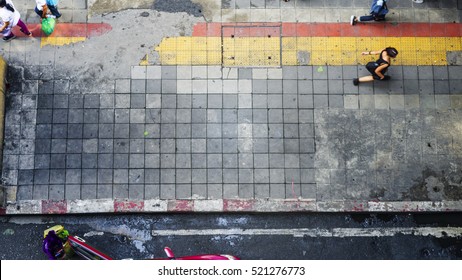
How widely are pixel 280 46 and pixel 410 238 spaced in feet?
16.9

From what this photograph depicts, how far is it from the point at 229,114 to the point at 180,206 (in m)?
2.31

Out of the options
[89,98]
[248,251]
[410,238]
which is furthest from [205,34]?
[410,238]

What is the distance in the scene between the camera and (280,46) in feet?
40.2

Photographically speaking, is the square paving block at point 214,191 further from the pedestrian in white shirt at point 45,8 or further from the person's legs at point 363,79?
the pedestrian in white shirt at point 45,8

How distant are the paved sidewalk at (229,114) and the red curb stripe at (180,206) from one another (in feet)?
0.10

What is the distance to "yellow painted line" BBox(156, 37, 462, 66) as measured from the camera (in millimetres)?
12156

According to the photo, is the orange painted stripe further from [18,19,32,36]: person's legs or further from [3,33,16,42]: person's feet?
[3,33,16,42]: person's feet

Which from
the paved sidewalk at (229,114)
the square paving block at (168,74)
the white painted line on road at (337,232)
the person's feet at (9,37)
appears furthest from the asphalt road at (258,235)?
the person's feet at (9,37)

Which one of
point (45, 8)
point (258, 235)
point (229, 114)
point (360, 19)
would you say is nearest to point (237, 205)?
point (258, 235)

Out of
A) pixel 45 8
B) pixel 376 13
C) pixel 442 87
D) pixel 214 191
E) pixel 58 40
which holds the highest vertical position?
pixel 45 8

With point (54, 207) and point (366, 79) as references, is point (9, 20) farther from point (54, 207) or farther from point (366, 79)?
point (366, 79)

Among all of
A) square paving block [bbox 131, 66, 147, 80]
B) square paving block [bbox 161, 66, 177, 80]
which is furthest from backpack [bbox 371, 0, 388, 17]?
square paving block [bbox 131, 66, 147, 80]

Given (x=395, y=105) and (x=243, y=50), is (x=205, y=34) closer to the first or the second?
(x=243, y=50)

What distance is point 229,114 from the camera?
1192 cm
